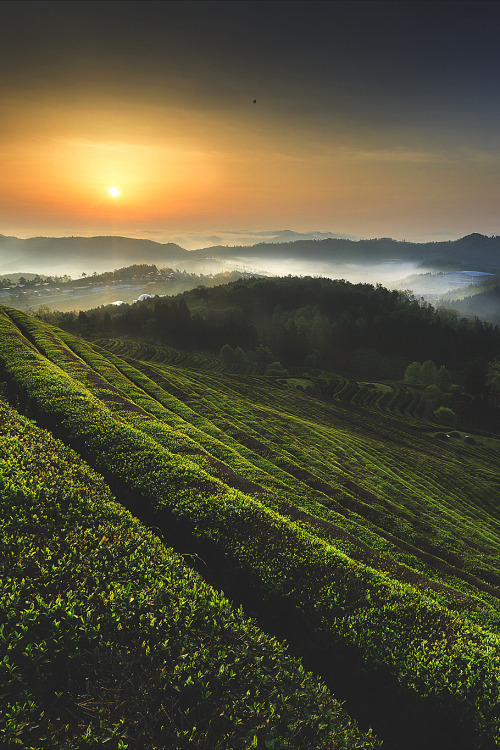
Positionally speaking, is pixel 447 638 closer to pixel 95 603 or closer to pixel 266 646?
pixel 266 646

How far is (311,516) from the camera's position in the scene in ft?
54.6

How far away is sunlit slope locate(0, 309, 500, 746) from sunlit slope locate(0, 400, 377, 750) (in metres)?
2.21

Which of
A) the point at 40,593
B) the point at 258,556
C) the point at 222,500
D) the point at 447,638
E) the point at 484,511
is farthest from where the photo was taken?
the point at 484,511

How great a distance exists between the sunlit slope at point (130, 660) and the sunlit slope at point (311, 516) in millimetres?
2209

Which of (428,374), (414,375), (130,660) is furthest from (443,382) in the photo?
(130,660)

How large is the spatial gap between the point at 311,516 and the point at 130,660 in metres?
11.1

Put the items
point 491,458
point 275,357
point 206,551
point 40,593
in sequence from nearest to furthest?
point 40,593
point 206,551
point 491,458
point 275,357

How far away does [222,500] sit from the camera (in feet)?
43.5

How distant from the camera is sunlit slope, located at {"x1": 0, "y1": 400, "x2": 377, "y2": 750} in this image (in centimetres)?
589

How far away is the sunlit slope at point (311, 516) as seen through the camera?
8.98 metres

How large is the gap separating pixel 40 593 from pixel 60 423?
1169cm

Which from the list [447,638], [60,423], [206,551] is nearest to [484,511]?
[447,638]

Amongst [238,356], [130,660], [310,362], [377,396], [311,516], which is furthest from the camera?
[310,362]

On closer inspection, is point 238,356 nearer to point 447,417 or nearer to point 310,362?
point 310,362
